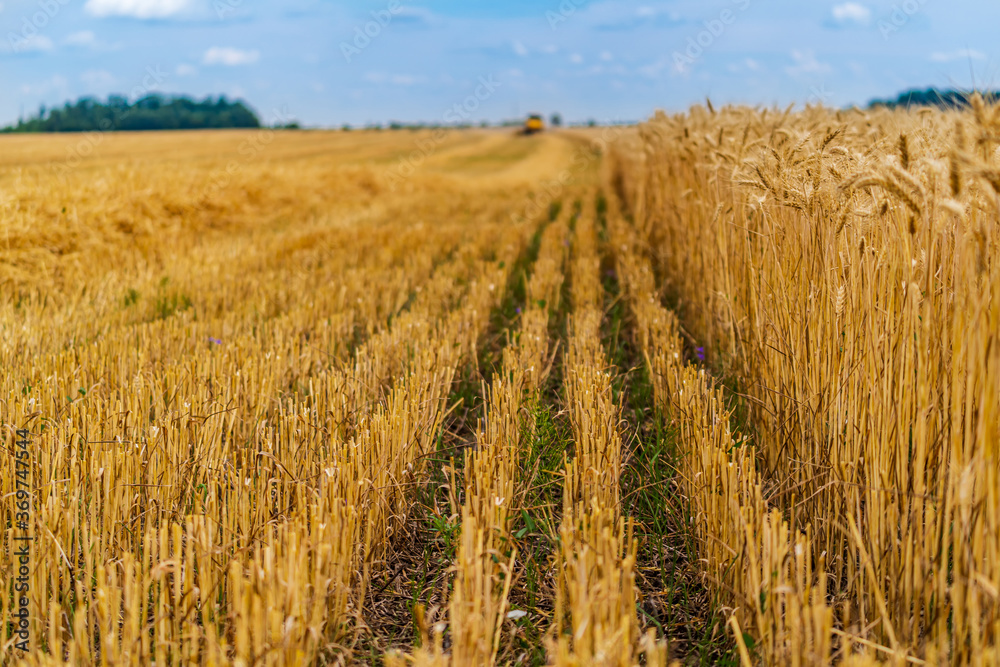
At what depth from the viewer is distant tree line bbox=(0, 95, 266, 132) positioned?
1254 inches

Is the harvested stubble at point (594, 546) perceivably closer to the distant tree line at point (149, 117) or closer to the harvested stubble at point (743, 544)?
the harvested stubble at point (743, 544)

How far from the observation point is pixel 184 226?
8555 millimetres

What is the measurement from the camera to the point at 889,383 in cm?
196

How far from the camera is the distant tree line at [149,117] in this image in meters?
31.9

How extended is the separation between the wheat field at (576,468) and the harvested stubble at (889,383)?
14 mm

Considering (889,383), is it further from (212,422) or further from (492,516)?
(212,422)

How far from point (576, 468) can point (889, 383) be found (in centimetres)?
105

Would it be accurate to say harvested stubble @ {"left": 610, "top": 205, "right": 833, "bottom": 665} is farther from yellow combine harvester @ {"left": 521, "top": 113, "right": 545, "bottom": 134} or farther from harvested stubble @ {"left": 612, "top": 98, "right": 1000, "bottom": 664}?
yellow combine harvester @ {"left": 521, "top": 113, "right": 545, "bottom": 134}

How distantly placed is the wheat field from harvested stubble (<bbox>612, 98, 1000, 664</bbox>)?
0.01 m

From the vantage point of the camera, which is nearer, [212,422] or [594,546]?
[594,546]

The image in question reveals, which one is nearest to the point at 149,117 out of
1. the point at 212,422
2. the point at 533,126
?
the point at 533,126

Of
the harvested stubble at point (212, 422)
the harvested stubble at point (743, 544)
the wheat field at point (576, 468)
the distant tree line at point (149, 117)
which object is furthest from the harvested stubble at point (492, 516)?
the distant tree line at point (149, 117)

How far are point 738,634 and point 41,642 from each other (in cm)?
191

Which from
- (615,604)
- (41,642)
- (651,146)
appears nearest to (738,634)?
(615,604)
